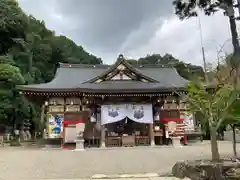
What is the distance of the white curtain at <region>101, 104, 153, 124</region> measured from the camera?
665 inches

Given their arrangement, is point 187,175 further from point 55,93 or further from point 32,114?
point 32,114

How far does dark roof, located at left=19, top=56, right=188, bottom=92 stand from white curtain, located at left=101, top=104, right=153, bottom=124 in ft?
3.95

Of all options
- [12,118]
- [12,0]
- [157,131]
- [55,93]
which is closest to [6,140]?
[12,118]

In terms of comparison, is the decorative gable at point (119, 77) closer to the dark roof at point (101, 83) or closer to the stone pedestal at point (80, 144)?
the dark roof at point (101, 83)

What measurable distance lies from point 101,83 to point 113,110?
2519 mm

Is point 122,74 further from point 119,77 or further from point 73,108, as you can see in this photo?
point 73,108

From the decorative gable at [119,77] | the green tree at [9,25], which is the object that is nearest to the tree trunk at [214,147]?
the decorative gable at [119,77]

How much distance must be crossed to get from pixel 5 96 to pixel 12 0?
15.7 m

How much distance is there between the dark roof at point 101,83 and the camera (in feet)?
53.9

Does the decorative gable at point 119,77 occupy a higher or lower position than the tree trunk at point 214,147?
higher

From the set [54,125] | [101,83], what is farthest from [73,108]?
[101,83]

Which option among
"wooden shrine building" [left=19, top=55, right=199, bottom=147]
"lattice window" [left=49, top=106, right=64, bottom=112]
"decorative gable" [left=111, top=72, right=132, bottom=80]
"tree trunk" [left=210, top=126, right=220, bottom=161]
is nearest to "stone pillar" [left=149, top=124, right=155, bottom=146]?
"wooden shrine building" [left=19, top=55, right=199, bottom=147]

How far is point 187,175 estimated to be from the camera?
6.57m

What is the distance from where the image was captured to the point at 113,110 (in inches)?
669
